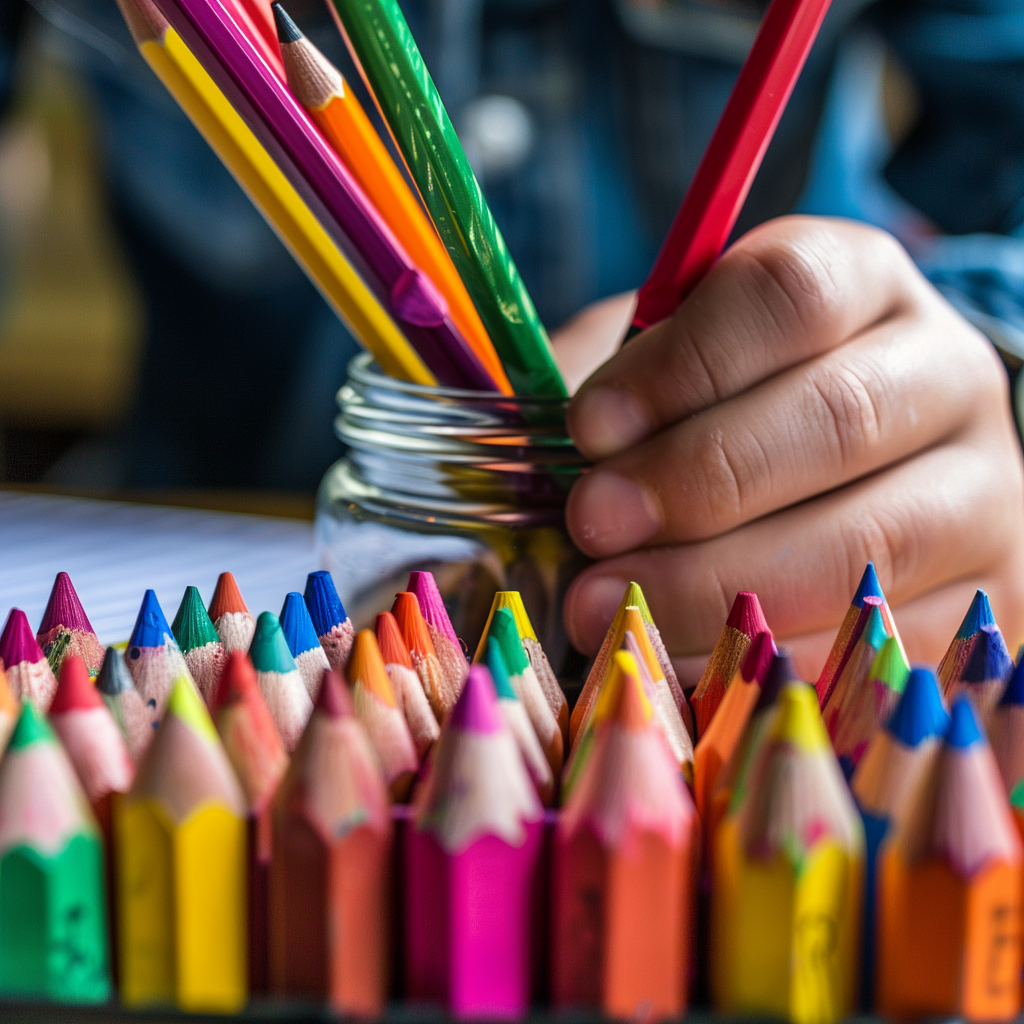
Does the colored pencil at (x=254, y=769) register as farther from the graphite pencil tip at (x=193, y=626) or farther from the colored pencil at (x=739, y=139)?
the colored pencil at (x=739, y=139)

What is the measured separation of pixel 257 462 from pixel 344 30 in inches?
22.9

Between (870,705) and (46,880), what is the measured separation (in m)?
0.12

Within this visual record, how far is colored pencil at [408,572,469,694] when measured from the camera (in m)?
0.18

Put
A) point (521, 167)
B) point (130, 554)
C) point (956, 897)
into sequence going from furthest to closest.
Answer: point (521, 167) → point (130, 554) → point (956, 897)

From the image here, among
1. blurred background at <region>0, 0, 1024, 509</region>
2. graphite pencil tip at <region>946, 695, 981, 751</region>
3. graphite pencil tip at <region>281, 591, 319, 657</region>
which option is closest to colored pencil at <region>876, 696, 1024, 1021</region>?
graphite pencil tip at <region>946, 695, 981, 751</region>

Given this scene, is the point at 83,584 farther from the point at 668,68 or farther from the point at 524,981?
the point at 668,68

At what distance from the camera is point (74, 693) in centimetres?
14

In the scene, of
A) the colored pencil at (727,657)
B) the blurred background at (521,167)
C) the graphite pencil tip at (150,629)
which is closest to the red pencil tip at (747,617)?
the colored pencil at (727,657)

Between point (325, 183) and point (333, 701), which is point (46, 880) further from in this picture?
point (325, 183)

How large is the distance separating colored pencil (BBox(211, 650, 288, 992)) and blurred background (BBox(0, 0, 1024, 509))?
0.55 meters


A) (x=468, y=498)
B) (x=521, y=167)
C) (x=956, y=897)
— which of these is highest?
(x=521, y=167)

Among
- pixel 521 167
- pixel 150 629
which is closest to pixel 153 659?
pixel 150 629

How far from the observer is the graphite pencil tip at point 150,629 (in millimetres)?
170

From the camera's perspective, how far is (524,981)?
0.43ft
